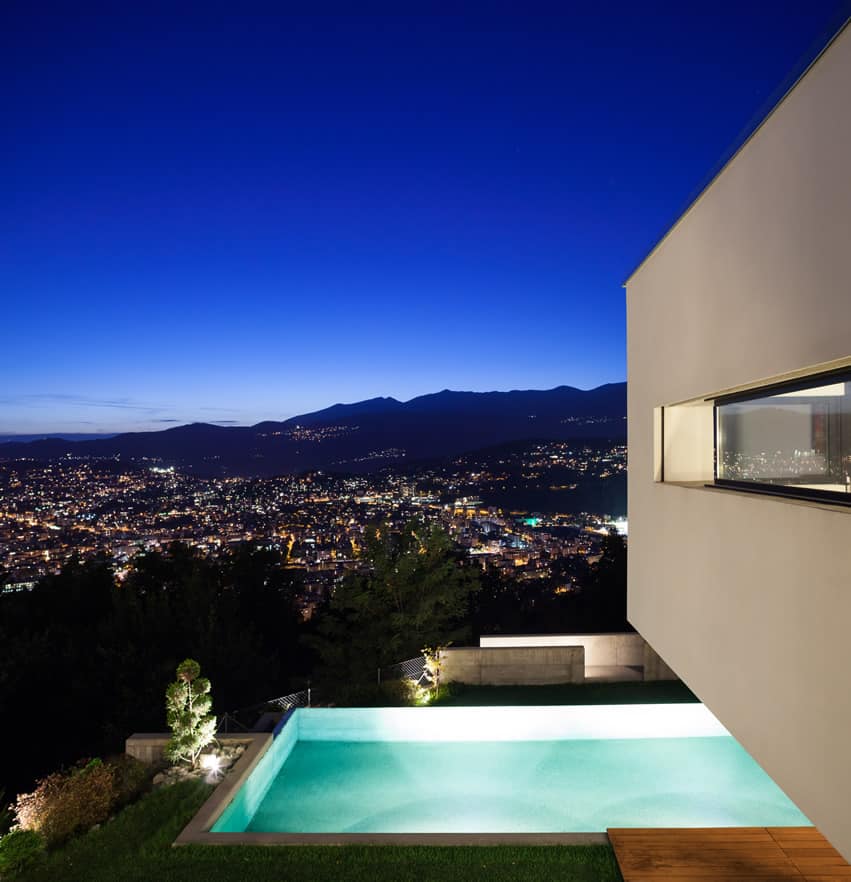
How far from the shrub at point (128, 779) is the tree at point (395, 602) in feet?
18.0

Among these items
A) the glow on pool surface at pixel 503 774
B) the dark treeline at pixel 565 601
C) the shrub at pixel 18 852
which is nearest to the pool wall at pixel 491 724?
the glow on pool surface at pixel 503 774

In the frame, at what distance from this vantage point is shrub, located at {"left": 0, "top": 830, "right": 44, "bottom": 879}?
18.8 ft

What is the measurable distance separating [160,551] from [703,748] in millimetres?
22357

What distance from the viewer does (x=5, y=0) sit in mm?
13812

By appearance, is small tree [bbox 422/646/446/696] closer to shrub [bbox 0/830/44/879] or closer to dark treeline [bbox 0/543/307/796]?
dark treeline [bbox 0/543/307/796]

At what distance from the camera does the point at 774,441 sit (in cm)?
379

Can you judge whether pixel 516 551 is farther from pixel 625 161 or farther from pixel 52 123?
pixel 52 123

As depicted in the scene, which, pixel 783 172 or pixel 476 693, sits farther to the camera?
pixel 476 693

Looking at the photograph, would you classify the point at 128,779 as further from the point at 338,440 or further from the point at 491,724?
the point at 338,440

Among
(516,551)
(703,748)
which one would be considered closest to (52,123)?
(703,748)

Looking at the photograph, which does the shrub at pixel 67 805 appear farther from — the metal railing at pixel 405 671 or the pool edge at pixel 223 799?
the metal railing at pixel 405 671

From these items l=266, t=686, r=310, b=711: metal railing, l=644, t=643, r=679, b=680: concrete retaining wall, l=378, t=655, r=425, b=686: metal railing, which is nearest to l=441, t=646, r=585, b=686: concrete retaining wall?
l=378, t=655, r=425, b=686: metal railing

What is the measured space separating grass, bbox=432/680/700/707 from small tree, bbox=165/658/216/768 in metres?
5.44

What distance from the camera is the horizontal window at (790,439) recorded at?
3.03 m
